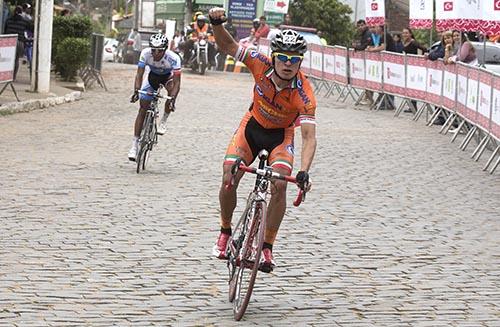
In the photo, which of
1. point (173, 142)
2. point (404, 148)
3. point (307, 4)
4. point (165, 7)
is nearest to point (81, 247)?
point (173, 142)

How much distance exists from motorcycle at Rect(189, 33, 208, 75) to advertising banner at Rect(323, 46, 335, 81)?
7.47 meters

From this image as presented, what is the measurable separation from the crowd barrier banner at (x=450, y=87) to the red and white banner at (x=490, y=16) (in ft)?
3.14

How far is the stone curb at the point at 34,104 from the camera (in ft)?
80.4

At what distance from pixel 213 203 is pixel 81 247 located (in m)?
3.24

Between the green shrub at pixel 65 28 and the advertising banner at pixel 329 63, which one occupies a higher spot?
the green shrub at pixel 65 28

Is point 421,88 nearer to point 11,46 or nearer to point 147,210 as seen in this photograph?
point 11,46

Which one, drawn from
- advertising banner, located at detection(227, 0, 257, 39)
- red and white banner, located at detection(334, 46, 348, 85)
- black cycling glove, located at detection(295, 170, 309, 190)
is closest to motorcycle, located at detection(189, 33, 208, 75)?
red and white banner, located at detection(334, 46, 348, 85)

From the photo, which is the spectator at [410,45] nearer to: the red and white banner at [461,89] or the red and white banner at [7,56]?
the red and white banner at [461,89]

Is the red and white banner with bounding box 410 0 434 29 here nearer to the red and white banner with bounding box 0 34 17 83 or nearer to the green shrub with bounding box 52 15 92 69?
the red and white banner with bounding box 0 34 17 83

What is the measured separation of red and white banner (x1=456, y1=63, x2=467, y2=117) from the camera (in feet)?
71.7

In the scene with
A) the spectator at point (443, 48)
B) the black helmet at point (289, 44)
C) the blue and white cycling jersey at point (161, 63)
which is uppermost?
the spectator at point (443, 48)

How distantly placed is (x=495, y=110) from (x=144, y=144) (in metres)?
5.23

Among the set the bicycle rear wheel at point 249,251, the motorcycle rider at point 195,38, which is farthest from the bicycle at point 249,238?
the motorcycle rider at point 195,38

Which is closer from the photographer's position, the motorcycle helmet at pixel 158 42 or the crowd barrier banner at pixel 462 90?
the motorcycle helmet at pixel 158 42
